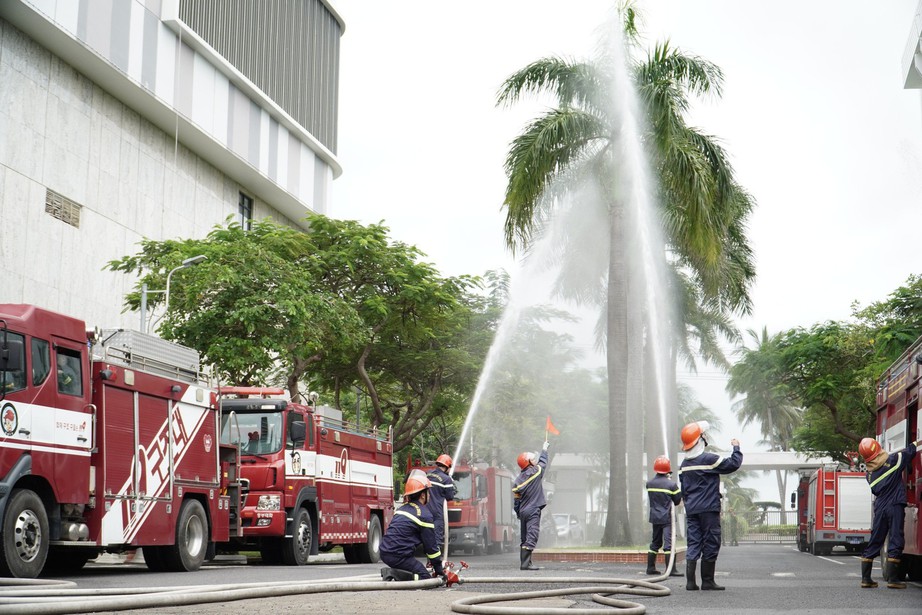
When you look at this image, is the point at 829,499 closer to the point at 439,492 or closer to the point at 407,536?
the point at 439,492

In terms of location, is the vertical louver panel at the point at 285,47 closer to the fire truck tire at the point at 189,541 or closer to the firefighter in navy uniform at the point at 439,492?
the fire truck tire at the point at 189,541

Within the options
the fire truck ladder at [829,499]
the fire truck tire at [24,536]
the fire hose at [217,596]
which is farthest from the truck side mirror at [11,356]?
the fire truck ladder at [829,499]

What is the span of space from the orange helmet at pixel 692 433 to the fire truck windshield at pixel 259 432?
848 cm

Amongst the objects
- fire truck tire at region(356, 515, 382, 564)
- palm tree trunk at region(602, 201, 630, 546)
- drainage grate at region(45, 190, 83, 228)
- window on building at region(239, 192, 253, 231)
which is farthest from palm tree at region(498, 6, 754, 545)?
window on building at region(239, 192, 253, 231)

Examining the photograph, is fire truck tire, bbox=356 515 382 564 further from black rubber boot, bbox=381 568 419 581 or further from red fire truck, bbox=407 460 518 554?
black rubber boot, bbox=381 568 419 581

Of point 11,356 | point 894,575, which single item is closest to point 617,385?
point 894,575

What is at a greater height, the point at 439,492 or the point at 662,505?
the point at 439,492

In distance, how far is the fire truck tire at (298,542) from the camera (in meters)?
19.4

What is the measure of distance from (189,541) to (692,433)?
307 inches

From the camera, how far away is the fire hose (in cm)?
888

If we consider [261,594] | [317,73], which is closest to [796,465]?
[317,73]

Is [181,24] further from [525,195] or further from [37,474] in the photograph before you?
[37,474]

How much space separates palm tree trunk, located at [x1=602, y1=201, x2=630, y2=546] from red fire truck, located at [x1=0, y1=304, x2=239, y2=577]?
9257 mm

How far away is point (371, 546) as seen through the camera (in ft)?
77.3
